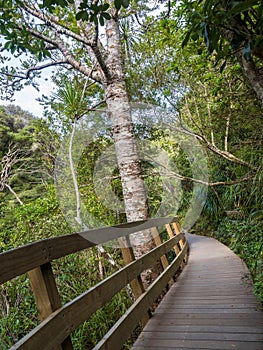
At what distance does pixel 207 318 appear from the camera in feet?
6.92

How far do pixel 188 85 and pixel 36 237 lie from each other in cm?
356

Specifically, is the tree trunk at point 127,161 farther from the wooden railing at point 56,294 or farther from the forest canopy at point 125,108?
the wooden railing at point 56,294

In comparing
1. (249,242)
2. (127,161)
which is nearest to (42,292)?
(127,161)

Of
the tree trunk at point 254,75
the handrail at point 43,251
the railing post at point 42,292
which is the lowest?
the railing post at point 42,292

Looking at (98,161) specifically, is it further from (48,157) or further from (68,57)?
(68,57)

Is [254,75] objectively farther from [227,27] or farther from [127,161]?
[127,161]


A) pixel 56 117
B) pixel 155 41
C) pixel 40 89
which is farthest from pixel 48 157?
pixel 155 41

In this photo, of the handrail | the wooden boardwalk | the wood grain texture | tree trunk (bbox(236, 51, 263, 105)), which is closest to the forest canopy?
tree trunk (bbox(236, 51, 263, 105))

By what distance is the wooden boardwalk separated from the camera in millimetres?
1727

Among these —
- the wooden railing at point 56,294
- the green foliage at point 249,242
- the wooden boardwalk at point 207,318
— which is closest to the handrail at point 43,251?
the wooden railing at point 56,294

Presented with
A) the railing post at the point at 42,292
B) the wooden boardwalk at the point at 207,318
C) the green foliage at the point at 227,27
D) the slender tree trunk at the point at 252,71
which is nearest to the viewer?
the railing post at the point at 42,292

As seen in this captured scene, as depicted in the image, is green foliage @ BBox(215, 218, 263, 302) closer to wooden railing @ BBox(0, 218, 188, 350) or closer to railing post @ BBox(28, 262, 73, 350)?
wooden railing @ BBox(0, 218, 188, 350)

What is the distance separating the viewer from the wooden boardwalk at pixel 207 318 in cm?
173

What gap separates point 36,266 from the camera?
3.36 ft
